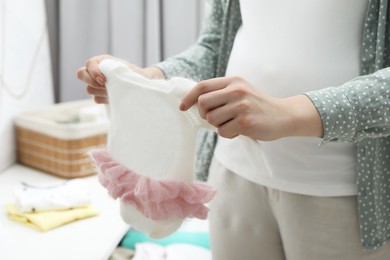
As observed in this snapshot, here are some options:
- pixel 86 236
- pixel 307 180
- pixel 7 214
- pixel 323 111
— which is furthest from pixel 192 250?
pixel 323 111

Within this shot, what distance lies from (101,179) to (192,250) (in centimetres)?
68

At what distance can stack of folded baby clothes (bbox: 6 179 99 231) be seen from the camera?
56.2 inches

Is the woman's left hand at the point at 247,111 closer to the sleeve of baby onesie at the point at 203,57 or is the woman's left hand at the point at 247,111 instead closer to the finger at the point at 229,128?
the finger at the point at 229,128

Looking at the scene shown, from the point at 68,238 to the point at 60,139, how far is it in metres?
0.50

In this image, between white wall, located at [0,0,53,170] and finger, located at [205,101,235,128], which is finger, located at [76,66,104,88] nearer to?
finger, located at [205,101,235,128]

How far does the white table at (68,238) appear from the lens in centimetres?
127

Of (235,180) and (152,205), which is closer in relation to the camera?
(152,205)

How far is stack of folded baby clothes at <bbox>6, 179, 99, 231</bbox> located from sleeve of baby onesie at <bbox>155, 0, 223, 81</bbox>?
0.66 meters

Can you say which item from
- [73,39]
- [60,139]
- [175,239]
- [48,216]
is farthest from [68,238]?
[73,39]

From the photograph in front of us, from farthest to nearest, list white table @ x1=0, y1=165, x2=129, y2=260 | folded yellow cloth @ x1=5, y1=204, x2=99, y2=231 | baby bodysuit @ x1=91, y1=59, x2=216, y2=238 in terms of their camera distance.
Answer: folded yellow cloth @ x1=5, y1=204, x2=99, y2=231 → white table @ x1=0, y1=165, x2=129, y2=260 → baby bodysuit @ x1=91, y1=59, x2=216, y2=238

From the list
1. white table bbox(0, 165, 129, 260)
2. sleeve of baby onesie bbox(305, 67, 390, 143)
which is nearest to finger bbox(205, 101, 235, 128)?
sleeve of baby onesie bbox(305, 67, 390, 143)

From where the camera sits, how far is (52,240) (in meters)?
1.34

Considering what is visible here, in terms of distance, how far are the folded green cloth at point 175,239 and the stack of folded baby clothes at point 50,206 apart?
13 cm

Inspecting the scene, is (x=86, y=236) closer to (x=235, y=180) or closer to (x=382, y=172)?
(x=235, y=180)
